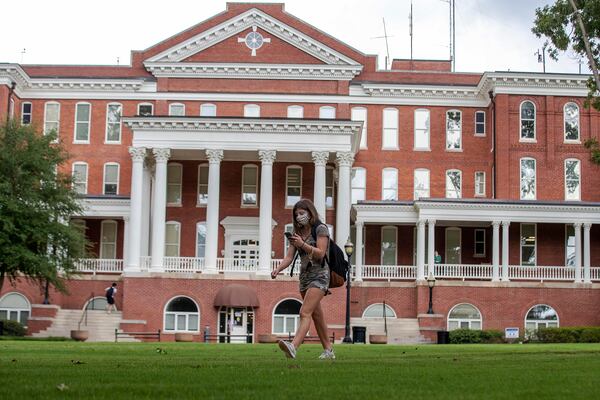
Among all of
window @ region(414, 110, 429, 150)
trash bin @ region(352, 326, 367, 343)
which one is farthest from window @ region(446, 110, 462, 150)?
trash bin @ region(352, 326, 367, 343)

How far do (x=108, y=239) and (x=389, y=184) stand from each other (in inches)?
649

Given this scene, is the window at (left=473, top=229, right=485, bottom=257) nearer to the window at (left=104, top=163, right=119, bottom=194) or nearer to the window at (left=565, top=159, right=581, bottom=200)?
the window at (left=565, top=159, right=581, bottom=200)

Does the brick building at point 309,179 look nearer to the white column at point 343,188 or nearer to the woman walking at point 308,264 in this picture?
the white column at point 343,188

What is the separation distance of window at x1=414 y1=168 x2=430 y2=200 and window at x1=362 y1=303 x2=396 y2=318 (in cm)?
949

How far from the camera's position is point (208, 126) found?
52.7 meters

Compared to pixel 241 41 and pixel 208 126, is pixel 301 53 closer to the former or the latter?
pixel 241 41

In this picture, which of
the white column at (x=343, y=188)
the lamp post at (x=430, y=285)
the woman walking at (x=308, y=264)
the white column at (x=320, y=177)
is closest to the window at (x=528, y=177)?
the lamp post at (x=430, y=285)

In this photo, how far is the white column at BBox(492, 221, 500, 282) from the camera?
174 ft

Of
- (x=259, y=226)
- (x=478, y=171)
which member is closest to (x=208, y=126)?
(x=259, y=226)

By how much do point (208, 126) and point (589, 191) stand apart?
22844mm

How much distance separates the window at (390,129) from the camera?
61.5 m

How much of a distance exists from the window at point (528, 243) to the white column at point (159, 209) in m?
19.9

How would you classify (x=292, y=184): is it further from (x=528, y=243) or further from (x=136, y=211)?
(x=528, y=243)

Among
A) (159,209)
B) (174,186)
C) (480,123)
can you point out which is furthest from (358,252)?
(480,123)
